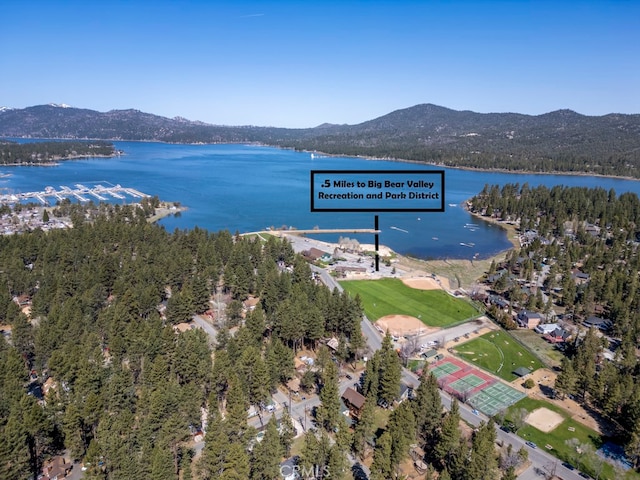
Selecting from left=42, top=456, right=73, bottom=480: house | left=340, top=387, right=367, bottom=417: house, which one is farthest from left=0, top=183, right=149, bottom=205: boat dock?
left=340, top=387, right=367, bottom=417: house

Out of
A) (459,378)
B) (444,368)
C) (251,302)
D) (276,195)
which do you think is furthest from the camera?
(276,195)

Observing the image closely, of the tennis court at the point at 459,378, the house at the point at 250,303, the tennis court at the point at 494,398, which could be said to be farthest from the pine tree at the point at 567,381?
the house at the point at 250,303

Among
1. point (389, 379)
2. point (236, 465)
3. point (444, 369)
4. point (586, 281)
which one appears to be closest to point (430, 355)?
point (444, 369)

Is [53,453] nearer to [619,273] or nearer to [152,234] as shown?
[152,234]

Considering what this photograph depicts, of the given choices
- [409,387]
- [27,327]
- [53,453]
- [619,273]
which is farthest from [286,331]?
[619,273]

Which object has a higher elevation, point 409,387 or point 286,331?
point 286,331

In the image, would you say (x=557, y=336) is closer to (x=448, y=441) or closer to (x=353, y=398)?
(x=448, y=441)
